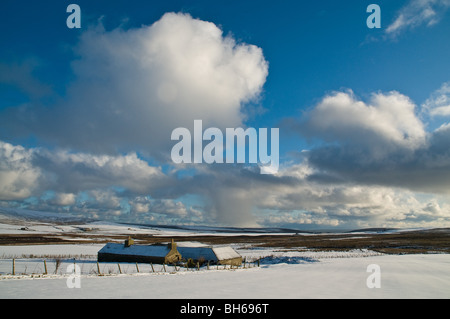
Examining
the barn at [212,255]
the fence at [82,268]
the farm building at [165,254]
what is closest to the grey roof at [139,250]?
the farm building at [165,254]

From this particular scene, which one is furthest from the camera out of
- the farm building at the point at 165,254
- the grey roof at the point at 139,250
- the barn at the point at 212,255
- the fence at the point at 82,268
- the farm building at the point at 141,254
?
the grey roof at the point at 139,250

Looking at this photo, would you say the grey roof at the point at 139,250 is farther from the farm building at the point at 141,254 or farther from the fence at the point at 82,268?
the fence at the point at 82,268

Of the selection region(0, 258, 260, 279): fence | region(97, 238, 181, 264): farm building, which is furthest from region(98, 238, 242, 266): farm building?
region(0, 258, 260, 279): fence

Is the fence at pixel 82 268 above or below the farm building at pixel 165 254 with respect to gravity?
above

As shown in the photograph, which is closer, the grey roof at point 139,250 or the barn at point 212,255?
the barn at point 212,255

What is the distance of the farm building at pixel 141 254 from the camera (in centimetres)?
5181

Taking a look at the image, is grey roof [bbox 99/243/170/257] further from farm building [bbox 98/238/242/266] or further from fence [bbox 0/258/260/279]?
fence [bbox 0/258/260/279]

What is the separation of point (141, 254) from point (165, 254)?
4.80 metres

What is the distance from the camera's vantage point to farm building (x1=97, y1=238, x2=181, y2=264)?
2040 inches
